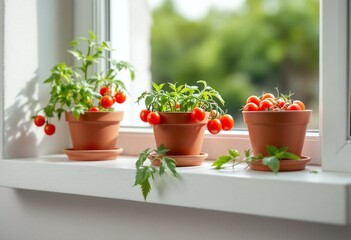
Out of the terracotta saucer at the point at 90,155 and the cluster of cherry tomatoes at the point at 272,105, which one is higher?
the cluster of cherry tomatoes at the point at 272,105

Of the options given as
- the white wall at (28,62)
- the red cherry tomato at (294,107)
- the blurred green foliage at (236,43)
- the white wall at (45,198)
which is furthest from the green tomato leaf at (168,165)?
the blurred green foliage at (236,43)

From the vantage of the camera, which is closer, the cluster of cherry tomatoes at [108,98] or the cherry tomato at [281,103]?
the cherry tomato at [281,103]

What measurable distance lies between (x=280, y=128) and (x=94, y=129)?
625 millimetres

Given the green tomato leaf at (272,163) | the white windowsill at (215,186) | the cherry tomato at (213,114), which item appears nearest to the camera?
the white windowsill at (215,186)

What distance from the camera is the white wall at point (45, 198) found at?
1.52m

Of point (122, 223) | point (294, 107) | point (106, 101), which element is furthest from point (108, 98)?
point (294, 107)

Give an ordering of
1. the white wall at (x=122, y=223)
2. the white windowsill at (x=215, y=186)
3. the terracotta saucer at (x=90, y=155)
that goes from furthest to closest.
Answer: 1. the terracotta saucer at (x=90, y=155)
2. the white wall at (x=122, y=223)
3. the white windowsill at (x=215, y=186)

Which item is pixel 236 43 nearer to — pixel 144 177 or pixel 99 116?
pixel 99 116

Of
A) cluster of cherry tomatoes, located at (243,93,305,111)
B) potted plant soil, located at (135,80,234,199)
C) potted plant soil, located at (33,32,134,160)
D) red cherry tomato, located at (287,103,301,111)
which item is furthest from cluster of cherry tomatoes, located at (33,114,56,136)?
red cherry tomato, located at (287,103,301,111)

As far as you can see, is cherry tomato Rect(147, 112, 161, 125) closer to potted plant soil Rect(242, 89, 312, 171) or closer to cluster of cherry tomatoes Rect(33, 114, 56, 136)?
potted plant soil Rect(242, 89, 312, 171)

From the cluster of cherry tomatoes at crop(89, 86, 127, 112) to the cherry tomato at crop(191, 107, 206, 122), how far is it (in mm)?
351

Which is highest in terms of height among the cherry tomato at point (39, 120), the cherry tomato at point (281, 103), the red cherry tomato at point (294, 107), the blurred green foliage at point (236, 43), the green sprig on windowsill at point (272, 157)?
the blurred green foliage at point (236, 43)

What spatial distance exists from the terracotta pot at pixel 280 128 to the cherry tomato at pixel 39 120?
0.69m

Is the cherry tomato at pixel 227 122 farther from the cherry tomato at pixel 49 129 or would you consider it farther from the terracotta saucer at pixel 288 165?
the cherry tomato at pixel 49 129
